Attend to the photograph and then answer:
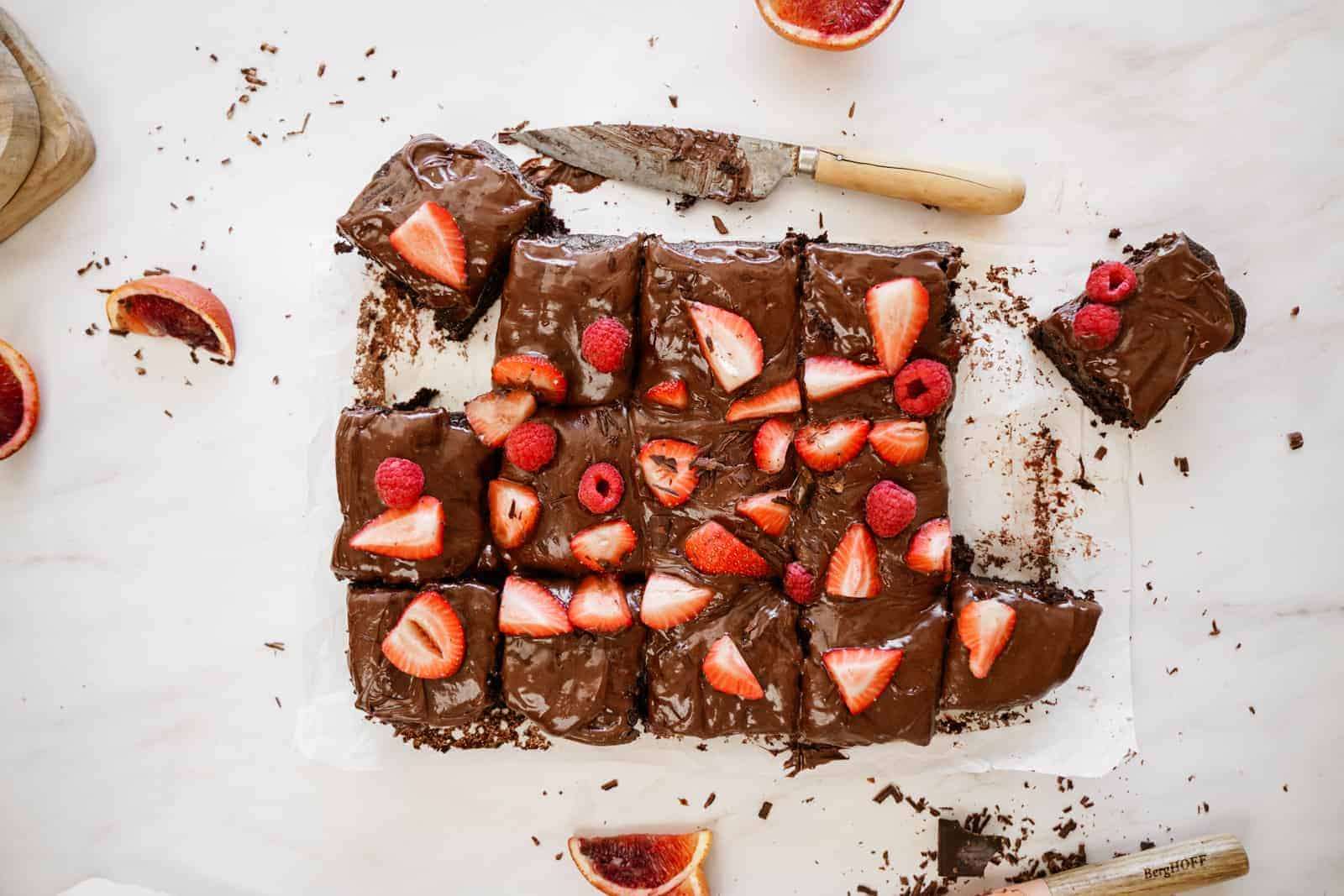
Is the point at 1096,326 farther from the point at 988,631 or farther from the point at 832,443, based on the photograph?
the point at 988,631

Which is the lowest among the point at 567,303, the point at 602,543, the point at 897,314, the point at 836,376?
the point at 602,543

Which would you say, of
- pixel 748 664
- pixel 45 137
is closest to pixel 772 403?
pixel 748 664

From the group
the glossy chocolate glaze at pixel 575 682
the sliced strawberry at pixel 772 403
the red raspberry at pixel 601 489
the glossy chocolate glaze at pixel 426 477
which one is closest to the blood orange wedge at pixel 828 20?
the sliced strawberry at pixel 772 403

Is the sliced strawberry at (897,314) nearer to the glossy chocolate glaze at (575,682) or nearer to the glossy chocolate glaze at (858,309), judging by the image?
the glossy chocolate glaze at (858,309)

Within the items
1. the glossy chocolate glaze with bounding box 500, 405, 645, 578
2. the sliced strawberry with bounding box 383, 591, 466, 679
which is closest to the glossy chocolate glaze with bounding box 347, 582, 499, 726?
the sliced strawberry with bounding box 383, 591, 466, 679

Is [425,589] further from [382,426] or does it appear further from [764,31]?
[764,31]

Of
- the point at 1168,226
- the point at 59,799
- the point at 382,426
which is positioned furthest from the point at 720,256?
the point at 59,799
